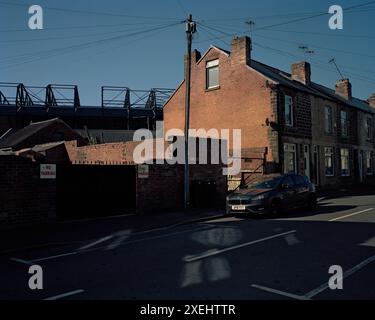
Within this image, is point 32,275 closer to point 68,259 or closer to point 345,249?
point 68,259

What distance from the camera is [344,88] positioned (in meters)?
35.6

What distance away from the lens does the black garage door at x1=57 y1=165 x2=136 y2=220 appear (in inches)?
527

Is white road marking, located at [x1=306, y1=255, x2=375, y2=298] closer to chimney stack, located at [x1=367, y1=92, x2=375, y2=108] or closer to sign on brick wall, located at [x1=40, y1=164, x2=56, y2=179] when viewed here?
sign on brick wall, located at [x1=40, y1=164, x2=56, y2=179]

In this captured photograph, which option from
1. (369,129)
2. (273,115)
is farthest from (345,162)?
(273,115)

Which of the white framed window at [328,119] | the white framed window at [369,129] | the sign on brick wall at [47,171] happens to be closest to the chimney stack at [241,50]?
the white framed window at [328,119]

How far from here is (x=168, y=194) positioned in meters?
16.5

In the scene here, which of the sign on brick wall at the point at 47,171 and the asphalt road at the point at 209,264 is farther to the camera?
the sign on brick wall at the point at 47,171

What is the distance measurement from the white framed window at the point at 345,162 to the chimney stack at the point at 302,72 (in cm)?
627

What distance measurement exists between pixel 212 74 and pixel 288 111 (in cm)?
622

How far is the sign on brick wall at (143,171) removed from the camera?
15445 mm

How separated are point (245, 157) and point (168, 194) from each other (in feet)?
25.0

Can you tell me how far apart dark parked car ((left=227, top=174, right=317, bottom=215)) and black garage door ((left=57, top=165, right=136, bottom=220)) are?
4.02m

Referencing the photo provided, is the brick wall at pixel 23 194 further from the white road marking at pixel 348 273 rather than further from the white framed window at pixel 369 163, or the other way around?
the white framed window at pixel 369 163
